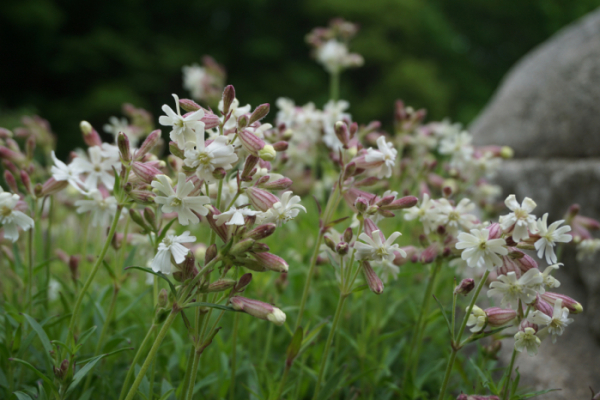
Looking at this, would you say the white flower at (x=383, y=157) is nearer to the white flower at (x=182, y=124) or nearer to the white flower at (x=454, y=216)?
the white flower at (x=454, y=216)

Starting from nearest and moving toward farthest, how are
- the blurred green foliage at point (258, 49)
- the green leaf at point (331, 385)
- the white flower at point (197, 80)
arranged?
1. the green leaf at point (331, 385)
2. the white flower at point (197, 80)
3. the blurred green foliage at point (258, 49)

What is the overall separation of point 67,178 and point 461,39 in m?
15.0

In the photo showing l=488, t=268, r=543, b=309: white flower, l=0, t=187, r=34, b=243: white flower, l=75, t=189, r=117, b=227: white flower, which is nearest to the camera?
l=488, t=268, r=543, b=309: white flower

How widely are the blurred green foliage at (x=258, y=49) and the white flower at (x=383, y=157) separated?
10.2 m

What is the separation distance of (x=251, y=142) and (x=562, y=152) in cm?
224

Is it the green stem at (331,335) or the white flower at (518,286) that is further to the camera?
the green stem at (331,335)

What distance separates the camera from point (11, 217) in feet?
4.13

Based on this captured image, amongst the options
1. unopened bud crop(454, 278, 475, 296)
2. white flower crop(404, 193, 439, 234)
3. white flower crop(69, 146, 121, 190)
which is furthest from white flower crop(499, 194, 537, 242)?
white flower crop(69, 146, 121, 190)

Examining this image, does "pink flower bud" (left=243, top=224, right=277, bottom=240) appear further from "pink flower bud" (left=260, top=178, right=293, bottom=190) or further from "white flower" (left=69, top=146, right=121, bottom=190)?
"white flower" (left=69, top=146, right=121, bottom=190)

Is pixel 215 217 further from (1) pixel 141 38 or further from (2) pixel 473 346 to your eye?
(1) pixel 141 38

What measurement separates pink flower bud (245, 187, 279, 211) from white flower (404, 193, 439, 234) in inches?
21.0

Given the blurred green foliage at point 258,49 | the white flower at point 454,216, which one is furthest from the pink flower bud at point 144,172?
the blurred green foliage at point 258,49

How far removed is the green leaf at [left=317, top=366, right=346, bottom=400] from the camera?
1.34m

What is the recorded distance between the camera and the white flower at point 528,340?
1148 mm
